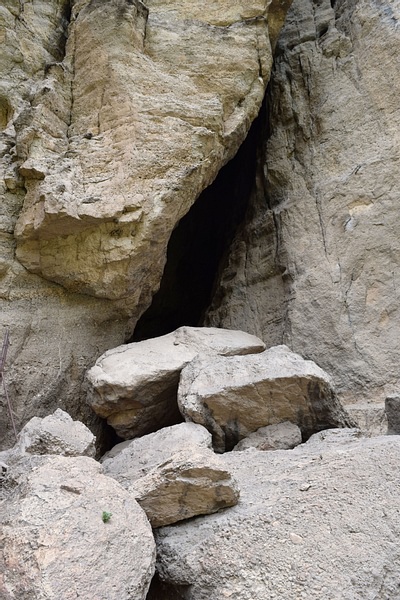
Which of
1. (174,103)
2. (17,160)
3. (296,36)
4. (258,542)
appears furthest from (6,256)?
(296,36)

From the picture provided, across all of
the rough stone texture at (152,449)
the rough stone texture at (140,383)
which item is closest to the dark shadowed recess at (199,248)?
the rough stone texture at (140,383)

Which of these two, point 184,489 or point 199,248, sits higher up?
point 199,248

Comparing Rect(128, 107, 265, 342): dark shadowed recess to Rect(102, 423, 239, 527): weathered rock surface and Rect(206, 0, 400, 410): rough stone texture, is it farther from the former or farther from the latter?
Rect(102, 423, 239, 527): weathered rock surface

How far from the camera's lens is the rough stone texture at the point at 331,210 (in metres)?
4.23

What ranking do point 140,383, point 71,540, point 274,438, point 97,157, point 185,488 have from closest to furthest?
point 71,540 < point 185,488 < point 274,438 < point 140,383 < point 97,157

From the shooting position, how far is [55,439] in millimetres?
2820

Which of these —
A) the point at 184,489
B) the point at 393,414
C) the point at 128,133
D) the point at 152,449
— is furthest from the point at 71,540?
→ the point at 128,133

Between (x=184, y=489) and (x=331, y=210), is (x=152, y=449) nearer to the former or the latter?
(x=184, y=489)

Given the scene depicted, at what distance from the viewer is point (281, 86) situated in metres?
5.61

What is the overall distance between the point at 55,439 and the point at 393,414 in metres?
2.00

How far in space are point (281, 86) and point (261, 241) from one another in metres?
1.76

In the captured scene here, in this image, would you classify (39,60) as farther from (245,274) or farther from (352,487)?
(352,487)

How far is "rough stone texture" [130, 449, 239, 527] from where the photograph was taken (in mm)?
2330

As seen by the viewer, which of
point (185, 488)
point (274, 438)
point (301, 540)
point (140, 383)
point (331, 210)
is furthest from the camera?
point (331, 210)
